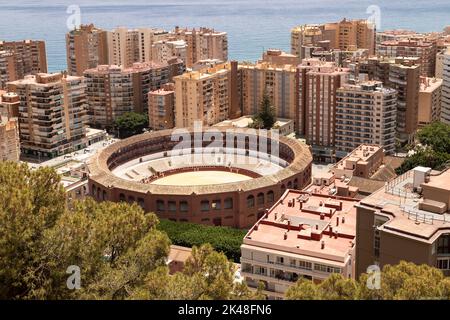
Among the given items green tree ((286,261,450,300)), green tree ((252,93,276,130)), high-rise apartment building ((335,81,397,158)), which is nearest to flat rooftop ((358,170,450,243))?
green tree ((286,261,450,300))

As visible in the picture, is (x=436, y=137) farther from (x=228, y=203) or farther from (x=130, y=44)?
(x=130, y=44)

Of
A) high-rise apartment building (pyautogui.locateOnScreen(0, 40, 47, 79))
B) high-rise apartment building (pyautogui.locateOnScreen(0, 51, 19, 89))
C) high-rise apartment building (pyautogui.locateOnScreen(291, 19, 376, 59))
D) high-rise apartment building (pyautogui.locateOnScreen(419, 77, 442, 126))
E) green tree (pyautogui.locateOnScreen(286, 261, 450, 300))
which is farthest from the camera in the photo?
high-rise apartment building (pyautogui.locateOnScreen(291, 19, 376, 59))

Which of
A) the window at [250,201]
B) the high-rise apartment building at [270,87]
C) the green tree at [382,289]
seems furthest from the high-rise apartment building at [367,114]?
the green tree at [382,289]

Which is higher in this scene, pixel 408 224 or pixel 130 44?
pixel 130 44

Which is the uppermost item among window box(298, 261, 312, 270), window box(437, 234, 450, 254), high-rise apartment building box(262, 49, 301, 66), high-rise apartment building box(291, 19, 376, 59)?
high-rise apartment building box(291, 19, 376, 59)

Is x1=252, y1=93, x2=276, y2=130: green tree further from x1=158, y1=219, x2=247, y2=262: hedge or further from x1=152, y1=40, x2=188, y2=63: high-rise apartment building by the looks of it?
x1=158, y1=219, x2=247, y2=262: hedge

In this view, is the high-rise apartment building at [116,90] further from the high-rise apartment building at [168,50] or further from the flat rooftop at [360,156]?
the flat rooftop at [360,156]

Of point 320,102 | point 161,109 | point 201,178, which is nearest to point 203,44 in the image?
point 161,109
